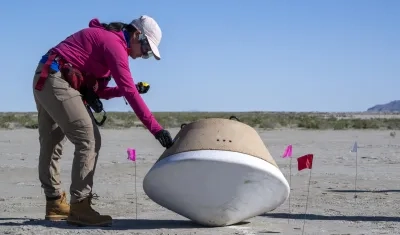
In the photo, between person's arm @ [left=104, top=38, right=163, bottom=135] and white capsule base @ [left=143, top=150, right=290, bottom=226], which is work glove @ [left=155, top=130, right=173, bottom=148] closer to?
person's arm @ [left=104, top=38, right=163, bottom=135]

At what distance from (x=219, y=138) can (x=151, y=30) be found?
3.47 ft

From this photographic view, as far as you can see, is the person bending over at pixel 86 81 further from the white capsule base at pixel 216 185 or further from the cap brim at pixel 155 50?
the white capsule base at pixel 216 185

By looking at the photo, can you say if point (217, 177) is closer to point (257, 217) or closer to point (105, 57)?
point (105, 57)

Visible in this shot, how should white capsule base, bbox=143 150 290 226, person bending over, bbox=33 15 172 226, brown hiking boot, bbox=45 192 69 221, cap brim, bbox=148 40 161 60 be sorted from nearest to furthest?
white capsule base, bbox=143 150 290 226 → person bending over, bbox=33 15 172 226 → cap brim, bbox=148 40 161 60 → brown hiking boot, bbox=45 192 69 221

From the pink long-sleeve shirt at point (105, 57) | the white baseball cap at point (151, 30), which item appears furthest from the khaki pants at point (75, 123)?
the white baseball cap at point (151, 30)

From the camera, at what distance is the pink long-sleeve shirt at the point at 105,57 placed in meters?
6.26

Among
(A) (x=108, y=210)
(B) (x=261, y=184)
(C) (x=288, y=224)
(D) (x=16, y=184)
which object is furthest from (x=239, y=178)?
(D) (x=16, y=184)

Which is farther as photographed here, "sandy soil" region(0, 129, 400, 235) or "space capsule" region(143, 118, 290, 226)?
"sandy soil" region(0, 129, 400, 235)

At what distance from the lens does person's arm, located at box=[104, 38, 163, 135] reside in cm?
623

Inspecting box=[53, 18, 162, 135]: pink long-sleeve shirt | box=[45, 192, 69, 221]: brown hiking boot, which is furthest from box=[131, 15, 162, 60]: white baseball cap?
box=[45, 192, 69, 221]: brown hiking boot

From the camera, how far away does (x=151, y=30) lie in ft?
21.2

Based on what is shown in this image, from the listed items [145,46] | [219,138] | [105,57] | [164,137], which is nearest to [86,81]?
[105,57]

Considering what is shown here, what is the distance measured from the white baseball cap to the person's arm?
274 mm

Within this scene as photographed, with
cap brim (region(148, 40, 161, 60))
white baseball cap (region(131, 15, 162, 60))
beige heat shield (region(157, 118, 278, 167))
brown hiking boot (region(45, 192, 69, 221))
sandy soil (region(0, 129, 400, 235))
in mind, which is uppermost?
white baseball cap (region(131, 15, 162, 60))
